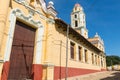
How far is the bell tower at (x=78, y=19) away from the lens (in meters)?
44.4

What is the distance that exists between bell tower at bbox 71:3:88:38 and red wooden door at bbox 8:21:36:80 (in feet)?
118

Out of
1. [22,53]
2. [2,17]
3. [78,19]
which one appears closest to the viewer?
[2,17]

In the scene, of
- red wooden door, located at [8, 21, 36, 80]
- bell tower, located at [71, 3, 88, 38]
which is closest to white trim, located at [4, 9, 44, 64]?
red wooden door, located at [8, 21, 36, 80]

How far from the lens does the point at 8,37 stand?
7.02 metres

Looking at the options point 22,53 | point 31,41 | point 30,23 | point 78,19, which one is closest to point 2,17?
point 30,23

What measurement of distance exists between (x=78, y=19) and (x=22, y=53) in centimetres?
3973

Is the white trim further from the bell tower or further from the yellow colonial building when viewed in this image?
the bell tower

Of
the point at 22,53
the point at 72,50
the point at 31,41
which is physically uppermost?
the point at 31,41

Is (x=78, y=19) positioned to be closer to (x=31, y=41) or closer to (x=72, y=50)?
(x=72, y=50)

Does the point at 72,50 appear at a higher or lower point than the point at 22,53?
higher

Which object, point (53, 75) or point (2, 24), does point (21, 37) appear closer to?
point (2, 24)

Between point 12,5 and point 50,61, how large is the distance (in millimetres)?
4355

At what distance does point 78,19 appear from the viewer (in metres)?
46.1

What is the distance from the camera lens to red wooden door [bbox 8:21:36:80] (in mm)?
7445
